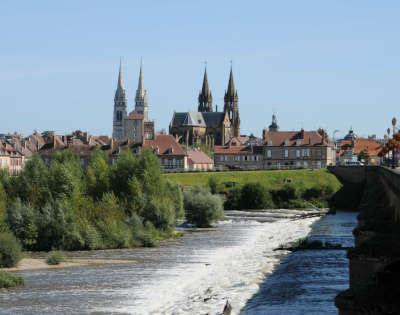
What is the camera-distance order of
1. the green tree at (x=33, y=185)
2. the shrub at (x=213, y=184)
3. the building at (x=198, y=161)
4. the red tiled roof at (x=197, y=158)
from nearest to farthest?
the green tree at (x=33, y=185) → the shrub at (x=213, y=184) → the building at (x=198, y=161) → the red tiled roof at (x=197, y=158)

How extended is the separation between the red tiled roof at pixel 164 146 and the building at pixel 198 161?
3.12 m

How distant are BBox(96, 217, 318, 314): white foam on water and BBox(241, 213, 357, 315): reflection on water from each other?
71cm

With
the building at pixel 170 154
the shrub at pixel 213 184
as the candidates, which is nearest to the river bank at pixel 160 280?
the shrub at pixel 213 184

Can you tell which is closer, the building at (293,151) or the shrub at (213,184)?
the shrub at (213,184)

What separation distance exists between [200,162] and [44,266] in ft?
360

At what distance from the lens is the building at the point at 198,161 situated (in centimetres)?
15954

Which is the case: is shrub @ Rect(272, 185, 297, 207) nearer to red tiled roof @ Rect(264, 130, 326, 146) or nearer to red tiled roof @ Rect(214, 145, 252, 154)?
red tiled roof @ Rect(264, 130, 326, 146)

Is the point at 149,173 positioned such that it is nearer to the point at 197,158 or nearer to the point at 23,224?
the point at 23,224

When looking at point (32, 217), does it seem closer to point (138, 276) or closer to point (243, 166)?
point (138, 276)

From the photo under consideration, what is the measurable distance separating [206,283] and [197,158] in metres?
119

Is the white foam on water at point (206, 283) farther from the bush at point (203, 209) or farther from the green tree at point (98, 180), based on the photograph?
the bush at point (203, 209)

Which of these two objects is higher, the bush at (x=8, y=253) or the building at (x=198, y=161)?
the building at (x=198, y=161)

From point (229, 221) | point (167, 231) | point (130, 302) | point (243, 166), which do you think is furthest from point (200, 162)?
point (130, 302)

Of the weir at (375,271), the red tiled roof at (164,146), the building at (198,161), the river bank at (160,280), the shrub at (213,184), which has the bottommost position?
the river bank at (160,280)
